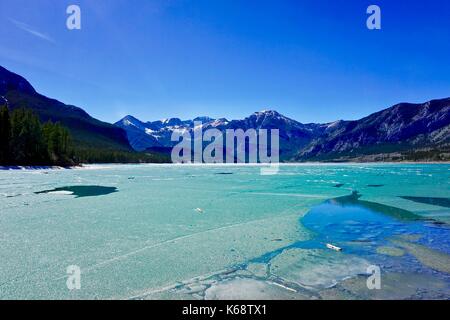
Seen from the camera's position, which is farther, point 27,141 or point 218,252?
point 27,141

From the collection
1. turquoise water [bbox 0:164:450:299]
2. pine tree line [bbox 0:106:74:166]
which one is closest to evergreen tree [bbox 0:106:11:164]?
pine tree line [bbox 0:106:74:166]

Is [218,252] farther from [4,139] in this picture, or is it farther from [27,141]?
[27,141]

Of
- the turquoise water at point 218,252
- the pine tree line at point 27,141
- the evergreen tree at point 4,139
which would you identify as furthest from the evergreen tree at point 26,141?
the turquoise water at point 218,252

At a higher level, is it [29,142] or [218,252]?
[29,142]

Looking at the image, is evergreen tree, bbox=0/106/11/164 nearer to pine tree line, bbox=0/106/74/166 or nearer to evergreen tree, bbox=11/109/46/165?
pine tree line, bbox=0/106/74/166

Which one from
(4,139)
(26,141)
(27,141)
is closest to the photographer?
(4,139)

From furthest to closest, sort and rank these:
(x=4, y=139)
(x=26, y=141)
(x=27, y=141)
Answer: (x=27, y=141) → (x=26, y=141) → (x=4, y=139)

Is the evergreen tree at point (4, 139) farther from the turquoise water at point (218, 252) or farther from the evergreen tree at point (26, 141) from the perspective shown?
the turquoise water at point (218, 252)

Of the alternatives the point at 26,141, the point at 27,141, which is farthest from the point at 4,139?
the point at 27,141

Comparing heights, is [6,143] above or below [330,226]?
above
